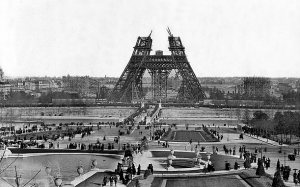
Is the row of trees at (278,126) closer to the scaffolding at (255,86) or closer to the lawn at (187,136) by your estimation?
the lawn at (187,136)

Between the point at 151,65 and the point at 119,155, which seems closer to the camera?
the point at 119,155

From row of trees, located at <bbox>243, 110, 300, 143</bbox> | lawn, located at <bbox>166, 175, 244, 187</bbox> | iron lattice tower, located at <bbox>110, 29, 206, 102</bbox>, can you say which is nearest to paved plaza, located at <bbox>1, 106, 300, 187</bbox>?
lawn, located at <bbox>166, 175, 244, 187</bbox>

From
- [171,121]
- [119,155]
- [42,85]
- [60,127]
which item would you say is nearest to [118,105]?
[171,121]

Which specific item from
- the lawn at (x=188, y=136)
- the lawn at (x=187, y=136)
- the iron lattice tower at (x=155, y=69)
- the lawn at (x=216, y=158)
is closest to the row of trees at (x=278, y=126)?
the lawn at (x=188, y=136)

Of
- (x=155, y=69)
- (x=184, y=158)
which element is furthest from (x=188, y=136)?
(x=155, y=69)

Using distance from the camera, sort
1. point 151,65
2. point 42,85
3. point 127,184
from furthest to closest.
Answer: point 42,85
point 151,65
point 127,184

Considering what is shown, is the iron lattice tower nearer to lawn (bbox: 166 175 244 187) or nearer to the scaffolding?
the scaffolding

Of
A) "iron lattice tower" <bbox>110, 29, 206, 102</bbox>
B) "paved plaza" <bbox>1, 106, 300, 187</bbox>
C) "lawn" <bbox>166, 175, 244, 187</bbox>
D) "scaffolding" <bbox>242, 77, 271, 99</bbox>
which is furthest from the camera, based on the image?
"scaffolding" <bbox>242, 77, 271, 99</bbox>

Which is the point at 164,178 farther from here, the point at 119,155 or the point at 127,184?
the point at 119,155
